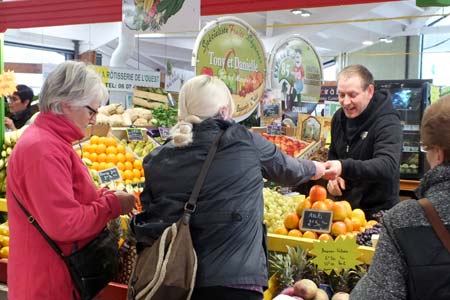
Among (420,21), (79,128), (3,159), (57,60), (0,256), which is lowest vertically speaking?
(0,256)

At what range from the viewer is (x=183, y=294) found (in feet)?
6.51

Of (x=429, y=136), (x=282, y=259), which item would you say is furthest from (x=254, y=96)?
(x=429, y=136)

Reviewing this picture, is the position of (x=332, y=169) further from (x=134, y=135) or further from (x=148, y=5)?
(x=134, y=135)

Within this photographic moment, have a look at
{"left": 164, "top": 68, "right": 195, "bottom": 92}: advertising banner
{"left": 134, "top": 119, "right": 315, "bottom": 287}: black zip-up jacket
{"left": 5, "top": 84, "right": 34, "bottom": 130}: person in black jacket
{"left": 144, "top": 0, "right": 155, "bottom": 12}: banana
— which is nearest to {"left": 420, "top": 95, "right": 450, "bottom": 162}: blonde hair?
{"left": 134, "top": 119, "right": 315, "bottom": 287}: black zip-up jacket

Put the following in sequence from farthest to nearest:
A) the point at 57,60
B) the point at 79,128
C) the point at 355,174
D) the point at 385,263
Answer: the point at 57,60 < the point at 355,174 < the point at 79,128 < the point at 385,263

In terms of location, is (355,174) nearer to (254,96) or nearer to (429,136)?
(254,96)

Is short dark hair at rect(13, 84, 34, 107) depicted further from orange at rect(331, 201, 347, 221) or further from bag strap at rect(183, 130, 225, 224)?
bag strap at rect(183, 130, 225, 224)

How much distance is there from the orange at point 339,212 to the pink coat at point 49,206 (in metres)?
1.08

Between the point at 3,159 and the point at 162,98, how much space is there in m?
3.95

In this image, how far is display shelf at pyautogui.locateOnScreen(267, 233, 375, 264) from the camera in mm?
2459

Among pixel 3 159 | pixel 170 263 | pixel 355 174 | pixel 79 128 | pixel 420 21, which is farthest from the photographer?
pixel 420 21

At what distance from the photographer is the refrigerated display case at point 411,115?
673 cm

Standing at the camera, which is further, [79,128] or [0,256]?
[0,256]

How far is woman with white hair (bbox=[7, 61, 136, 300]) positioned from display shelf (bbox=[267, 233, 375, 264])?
841mm
